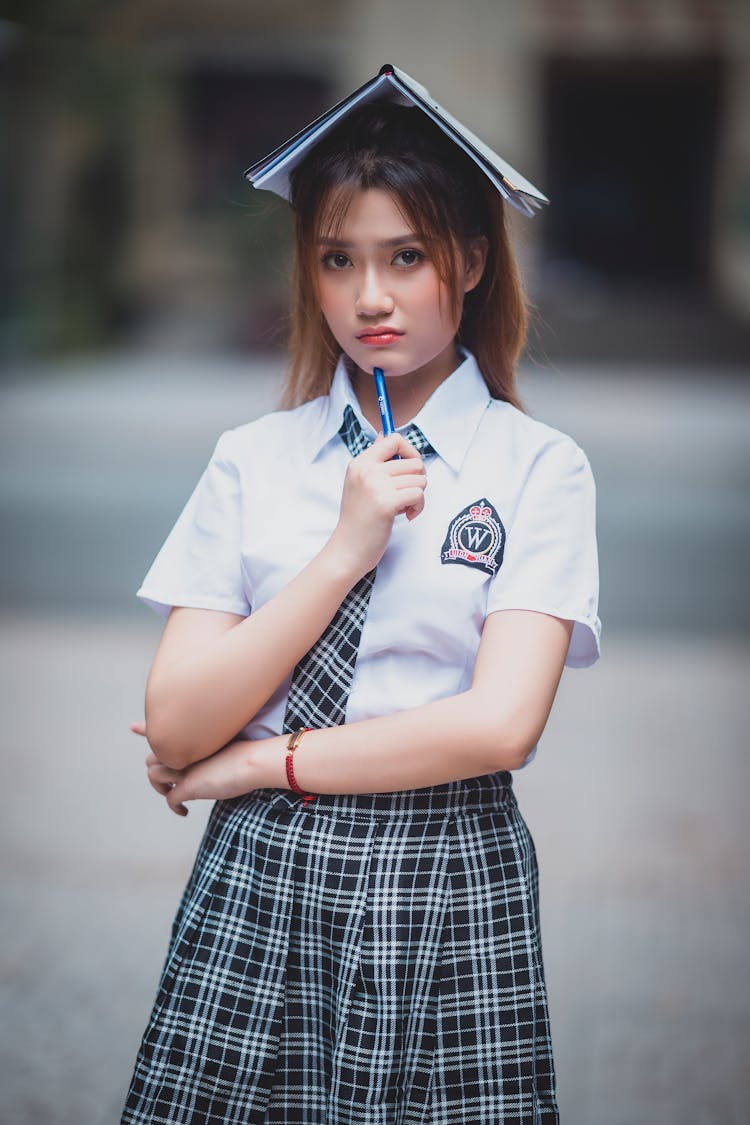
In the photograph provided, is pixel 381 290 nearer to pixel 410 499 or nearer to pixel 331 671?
pixel 410 499

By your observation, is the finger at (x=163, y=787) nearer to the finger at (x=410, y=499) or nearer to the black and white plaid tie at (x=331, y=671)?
the black and white plaid tie at (x=331, y=671)

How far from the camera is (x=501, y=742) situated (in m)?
1.70

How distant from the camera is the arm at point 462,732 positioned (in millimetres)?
1701

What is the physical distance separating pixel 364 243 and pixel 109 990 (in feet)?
8.15

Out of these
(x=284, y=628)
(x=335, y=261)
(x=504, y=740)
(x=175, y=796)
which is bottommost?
(x=175, y=796)

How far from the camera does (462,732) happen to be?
1.70 m

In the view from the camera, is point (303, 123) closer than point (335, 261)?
No

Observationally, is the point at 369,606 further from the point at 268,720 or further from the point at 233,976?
the point at 233,976

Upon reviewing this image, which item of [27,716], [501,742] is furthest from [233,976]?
[27,716]

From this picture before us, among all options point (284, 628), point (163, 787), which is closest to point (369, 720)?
point (284, 628)

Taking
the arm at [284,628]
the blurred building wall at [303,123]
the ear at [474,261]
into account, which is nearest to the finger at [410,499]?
the arm at [284,628]

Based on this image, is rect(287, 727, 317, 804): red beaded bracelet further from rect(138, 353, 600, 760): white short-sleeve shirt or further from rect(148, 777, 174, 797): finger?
rect(148, 777, 174, 797): finger

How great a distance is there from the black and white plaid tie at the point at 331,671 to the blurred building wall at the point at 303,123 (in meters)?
17.8

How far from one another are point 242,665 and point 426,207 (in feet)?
1.97
